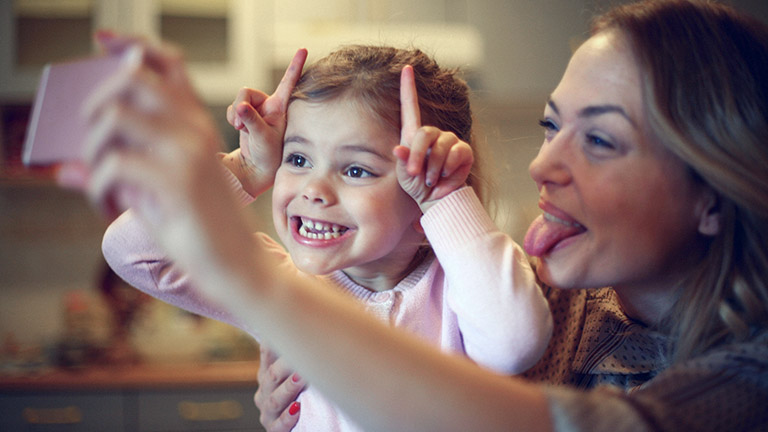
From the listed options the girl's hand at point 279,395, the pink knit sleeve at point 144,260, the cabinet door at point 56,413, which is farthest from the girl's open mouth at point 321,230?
the cabinet door at point 56,413

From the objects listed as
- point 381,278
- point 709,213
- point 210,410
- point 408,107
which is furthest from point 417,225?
point 210,410

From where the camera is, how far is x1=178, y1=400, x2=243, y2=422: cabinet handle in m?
2.47

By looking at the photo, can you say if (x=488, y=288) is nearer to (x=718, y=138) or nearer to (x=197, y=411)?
(x=718, y=138)

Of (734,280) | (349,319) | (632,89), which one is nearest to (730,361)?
(734,280)

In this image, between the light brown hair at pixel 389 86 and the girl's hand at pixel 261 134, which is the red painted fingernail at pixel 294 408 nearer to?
the girl's hand at pixel 261 134

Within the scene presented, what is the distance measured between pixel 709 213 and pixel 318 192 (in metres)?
0.57

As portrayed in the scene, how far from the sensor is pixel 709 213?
2.91 feet

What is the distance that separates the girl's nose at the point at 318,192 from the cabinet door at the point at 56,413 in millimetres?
1873

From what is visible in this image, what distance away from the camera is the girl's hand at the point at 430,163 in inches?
→ 34.6

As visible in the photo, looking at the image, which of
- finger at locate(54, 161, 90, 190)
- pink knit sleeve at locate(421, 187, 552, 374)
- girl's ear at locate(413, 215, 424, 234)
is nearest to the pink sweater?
pink knit sleeve at locate(421, 187, 552, 374)

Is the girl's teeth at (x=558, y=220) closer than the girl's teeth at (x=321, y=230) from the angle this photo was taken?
Yes

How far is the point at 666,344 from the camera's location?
3.09ft

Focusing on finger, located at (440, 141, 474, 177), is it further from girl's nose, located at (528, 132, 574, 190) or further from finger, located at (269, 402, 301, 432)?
finger, located at (269, 402, 301, 432)

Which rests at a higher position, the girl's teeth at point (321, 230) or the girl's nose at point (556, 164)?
the girl's nose at point (556, 164)
